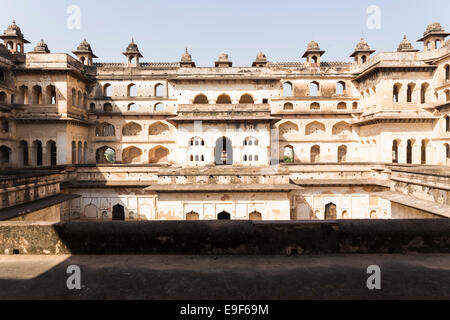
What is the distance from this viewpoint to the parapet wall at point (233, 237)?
14.5 ft

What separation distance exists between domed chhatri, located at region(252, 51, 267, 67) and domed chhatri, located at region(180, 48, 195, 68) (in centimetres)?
657

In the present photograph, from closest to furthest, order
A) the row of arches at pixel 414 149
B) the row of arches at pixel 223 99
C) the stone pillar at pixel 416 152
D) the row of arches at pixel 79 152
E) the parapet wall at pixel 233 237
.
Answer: the parapet wall at pixel 233 237 < the row of arches at pixel 414 149 < the stone pillar at pixel 416 152 < the row of arches at pixel 79 152 < the row of arches at pixel 223 99

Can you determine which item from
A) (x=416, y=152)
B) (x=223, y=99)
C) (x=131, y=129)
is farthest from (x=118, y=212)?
(x=416, y=152)

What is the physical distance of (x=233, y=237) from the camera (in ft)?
14.6

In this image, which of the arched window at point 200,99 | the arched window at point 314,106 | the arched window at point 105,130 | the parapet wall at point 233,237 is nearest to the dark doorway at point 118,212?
the arched window at point 105,130

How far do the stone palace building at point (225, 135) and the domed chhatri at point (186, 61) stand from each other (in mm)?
154

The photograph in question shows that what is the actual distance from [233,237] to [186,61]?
26.3 m

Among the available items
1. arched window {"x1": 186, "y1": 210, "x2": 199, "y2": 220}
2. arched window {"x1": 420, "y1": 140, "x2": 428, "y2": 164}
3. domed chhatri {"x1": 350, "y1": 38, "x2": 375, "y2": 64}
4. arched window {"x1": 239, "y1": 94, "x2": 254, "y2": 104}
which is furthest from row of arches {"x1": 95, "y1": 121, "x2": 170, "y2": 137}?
arched window {"x1": 420, "y1": 140, "x2": 428, "y2": 164}

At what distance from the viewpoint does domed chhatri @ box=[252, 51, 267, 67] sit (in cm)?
2784

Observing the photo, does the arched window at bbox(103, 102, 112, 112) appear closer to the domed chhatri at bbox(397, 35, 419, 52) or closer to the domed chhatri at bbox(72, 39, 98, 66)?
the domed chhatri at bbox(72, 39, 98, 66)

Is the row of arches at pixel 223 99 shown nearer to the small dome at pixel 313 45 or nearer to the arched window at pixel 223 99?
the arched window at pixel 223 99

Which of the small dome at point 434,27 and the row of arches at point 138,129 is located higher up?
the small dome at point 434,27
